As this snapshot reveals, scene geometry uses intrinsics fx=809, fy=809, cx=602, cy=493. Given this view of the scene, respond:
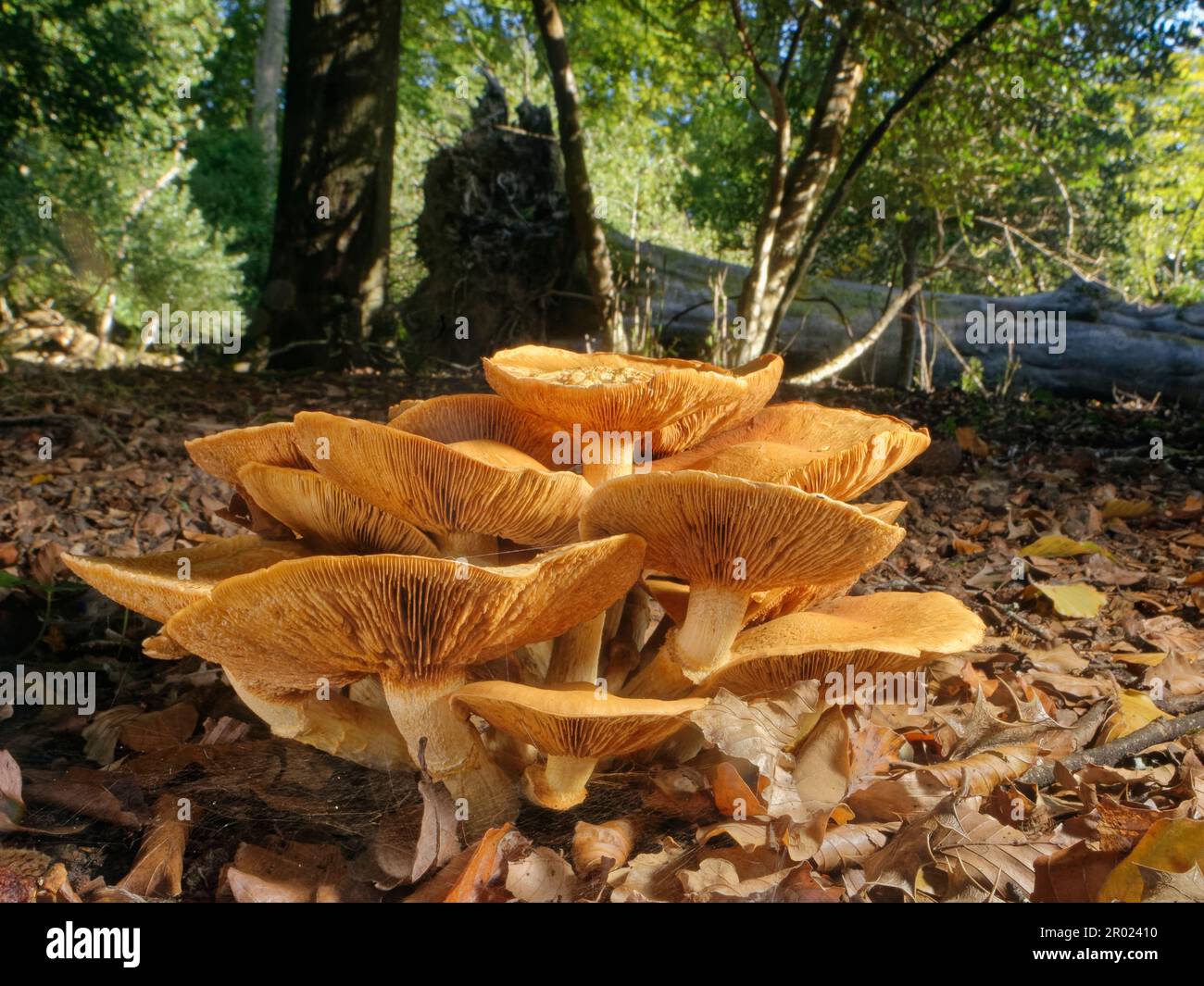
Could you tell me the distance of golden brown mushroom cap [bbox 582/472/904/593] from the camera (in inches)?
59.6

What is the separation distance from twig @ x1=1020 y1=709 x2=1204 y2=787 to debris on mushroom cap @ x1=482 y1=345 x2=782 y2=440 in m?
1.09

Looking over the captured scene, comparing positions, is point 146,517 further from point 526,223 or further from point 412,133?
point 412,133

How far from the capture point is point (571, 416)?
1.89 m

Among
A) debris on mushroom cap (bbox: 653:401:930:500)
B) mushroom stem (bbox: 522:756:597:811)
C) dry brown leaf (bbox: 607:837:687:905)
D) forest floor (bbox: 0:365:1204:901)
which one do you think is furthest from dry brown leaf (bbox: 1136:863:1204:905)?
mushroom stem (bbox: 522:756:597:811)

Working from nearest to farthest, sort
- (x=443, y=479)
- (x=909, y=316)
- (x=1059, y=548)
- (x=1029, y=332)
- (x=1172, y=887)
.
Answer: (x=1172, y=887), (x=443, y=479), (x=1059, y=548), (x=909, y=316), (x=1029, y=332)

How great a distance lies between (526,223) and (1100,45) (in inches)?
197

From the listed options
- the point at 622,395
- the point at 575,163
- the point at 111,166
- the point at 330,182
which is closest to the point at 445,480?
the point at 622,395

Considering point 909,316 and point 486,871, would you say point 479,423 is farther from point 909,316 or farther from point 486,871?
point 909,316

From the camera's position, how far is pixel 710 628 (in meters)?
1.81

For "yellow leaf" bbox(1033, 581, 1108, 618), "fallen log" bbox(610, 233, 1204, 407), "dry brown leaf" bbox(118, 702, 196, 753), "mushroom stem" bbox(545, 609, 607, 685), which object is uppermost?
"fallen log" bbox(610, 233, 1204, 407)

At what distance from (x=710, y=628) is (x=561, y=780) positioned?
1.53 ft

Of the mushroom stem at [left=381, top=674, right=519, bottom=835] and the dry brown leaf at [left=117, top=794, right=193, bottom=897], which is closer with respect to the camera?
the dry brown leaf at [left=117, top=794, right=193, bottom=897]

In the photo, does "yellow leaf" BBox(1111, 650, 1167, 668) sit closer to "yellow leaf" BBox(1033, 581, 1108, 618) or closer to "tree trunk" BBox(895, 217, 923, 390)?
"yellow leaf" BBox(1033, 581, 1108, 618)
